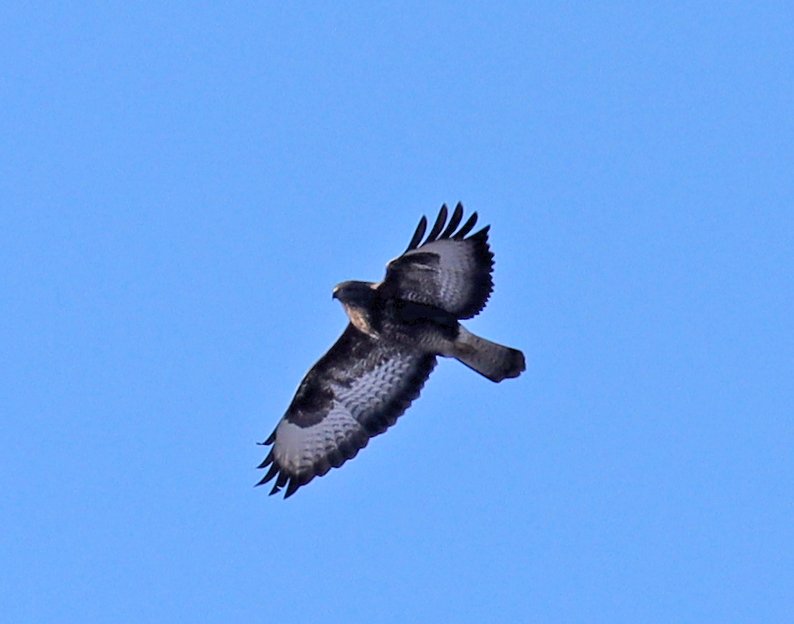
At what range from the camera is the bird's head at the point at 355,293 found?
16281 mm

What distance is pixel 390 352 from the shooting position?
56.5 feet

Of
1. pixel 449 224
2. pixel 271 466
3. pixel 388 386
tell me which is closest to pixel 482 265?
pixel 449 224

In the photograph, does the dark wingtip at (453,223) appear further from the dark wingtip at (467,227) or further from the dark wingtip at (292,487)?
the dark wingtip at (292,487)

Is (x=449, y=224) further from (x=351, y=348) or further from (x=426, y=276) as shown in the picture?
(x=351, y=348)

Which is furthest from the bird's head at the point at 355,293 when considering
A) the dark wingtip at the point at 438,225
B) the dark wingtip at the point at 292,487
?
the dark wingtip at the point at 292,487

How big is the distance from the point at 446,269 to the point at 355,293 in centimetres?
88

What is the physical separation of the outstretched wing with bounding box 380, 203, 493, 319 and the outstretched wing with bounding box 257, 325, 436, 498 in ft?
2.92

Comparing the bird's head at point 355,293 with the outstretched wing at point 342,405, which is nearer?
the bird's head at point 355,293

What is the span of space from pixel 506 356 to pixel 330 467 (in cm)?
A: 227

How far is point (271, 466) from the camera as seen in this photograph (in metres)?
17.6

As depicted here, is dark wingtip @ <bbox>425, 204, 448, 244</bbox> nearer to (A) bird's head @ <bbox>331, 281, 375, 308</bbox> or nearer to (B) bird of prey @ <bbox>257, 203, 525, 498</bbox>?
(B) bird of prey @ <bbox>257, 203, 525, 498</bbox>

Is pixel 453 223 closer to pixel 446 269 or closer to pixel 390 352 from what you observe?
pixel 446 269

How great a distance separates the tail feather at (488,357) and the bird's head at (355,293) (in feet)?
3.07

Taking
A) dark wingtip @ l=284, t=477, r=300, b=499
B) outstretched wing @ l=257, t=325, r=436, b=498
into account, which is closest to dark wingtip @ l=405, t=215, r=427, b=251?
outstretched wing @ l=257, t=325, r=436, b=498
